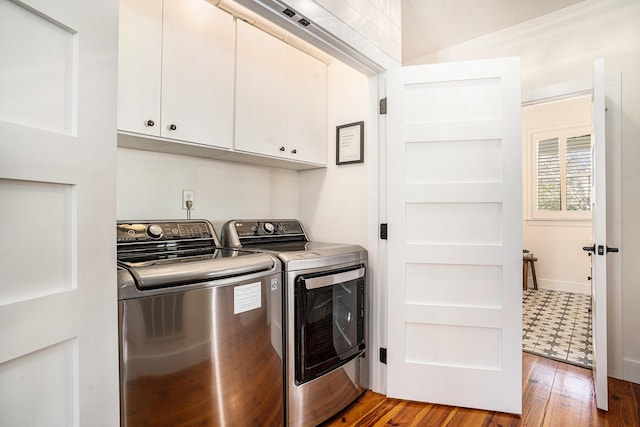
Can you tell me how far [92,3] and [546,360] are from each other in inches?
127

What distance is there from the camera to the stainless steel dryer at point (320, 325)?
1538 mm

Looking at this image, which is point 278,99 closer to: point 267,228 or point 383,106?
point 383,106

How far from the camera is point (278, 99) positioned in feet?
6.93

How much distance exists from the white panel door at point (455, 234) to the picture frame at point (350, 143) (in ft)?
0.89

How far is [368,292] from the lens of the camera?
6.64 ft

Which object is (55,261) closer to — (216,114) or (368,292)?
(216,114)

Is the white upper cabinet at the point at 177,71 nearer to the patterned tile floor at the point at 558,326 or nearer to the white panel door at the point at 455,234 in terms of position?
the white panel door at the point at 455,234

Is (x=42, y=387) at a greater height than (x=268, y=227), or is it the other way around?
(x=268, y=227)

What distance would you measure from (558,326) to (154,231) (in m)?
3.61

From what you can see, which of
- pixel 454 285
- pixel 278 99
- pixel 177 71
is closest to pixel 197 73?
pixel 177 71

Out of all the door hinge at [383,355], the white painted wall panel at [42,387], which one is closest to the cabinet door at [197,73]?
the white painted wall panel at [42,387]

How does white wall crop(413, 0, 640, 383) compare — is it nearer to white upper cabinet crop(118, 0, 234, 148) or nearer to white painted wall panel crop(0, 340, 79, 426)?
white upper cabinet crop(118, 0, 234, 148)

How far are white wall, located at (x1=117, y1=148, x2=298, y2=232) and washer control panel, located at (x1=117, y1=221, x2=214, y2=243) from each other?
0.66 ft

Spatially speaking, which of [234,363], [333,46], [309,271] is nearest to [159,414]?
[234,363]
